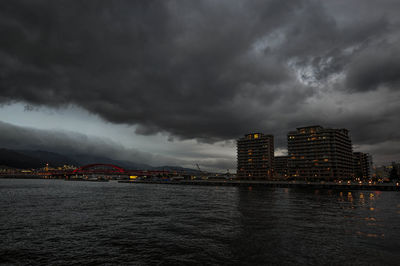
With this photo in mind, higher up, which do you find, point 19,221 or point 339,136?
point 339,136

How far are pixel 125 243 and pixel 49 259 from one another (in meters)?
5.80

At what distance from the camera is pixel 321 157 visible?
189 meters

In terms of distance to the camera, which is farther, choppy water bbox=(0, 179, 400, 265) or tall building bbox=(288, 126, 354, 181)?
tall building bbox=(288, 126, 354, 181)

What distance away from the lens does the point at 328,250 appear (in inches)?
762

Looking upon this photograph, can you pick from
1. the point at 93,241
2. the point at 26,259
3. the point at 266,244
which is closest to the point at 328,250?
the point at 266,244

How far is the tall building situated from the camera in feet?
606

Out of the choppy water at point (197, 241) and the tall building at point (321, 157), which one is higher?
the tall building at point (321, 157)

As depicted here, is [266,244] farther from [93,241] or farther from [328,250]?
[93,241]

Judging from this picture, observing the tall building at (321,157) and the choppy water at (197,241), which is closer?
the choppy water at (197,241)

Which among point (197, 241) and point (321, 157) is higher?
point (321, 157)

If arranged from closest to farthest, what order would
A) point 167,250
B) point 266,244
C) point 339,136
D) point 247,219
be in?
point 167,250 → point 266,244 → point 247,219 → point 339,136

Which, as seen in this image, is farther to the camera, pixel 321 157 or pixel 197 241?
pixel 321 157

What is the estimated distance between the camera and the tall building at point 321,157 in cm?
18475

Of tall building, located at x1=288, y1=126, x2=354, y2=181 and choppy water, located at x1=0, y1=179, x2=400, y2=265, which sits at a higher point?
tall building, located at x1=288, y1=126, x2=354, y2=181
